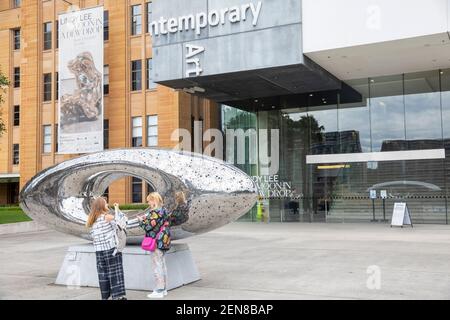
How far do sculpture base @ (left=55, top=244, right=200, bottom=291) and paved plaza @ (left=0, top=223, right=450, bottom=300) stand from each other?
0.20 m

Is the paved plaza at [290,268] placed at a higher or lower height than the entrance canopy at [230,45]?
lower

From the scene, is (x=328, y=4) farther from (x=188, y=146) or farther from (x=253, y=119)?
(x=188, y=146)

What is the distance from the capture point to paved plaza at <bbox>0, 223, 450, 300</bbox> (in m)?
7.75

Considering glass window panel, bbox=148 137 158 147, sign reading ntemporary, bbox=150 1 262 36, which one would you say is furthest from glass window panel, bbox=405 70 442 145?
glass window panel, bbox=148 137 158 147

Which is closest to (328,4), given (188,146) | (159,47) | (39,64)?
(159,47)

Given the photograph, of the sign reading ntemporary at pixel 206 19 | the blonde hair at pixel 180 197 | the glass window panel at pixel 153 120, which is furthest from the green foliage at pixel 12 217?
the blonde hair at pixel 180 197

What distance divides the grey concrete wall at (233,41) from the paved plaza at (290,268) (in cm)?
626

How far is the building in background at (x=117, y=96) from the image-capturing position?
32469 millimetres

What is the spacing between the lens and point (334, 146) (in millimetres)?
24844

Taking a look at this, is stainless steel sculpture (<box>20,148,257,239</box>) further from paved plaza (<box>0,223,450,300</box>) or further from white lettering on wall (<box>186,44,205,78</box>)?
white lettering on wall (<box>186,44,205,78</box>)

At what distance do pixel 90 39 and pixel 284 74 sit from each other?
15.9 metres

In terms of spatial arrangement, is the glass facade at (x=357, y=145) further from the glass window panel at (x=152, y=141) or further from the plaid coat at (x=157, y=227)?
the plaid coat at (x=157, y=227)

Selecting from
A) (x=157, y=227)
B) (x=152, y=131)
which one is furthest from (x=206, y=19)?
(x=152, y=131)
